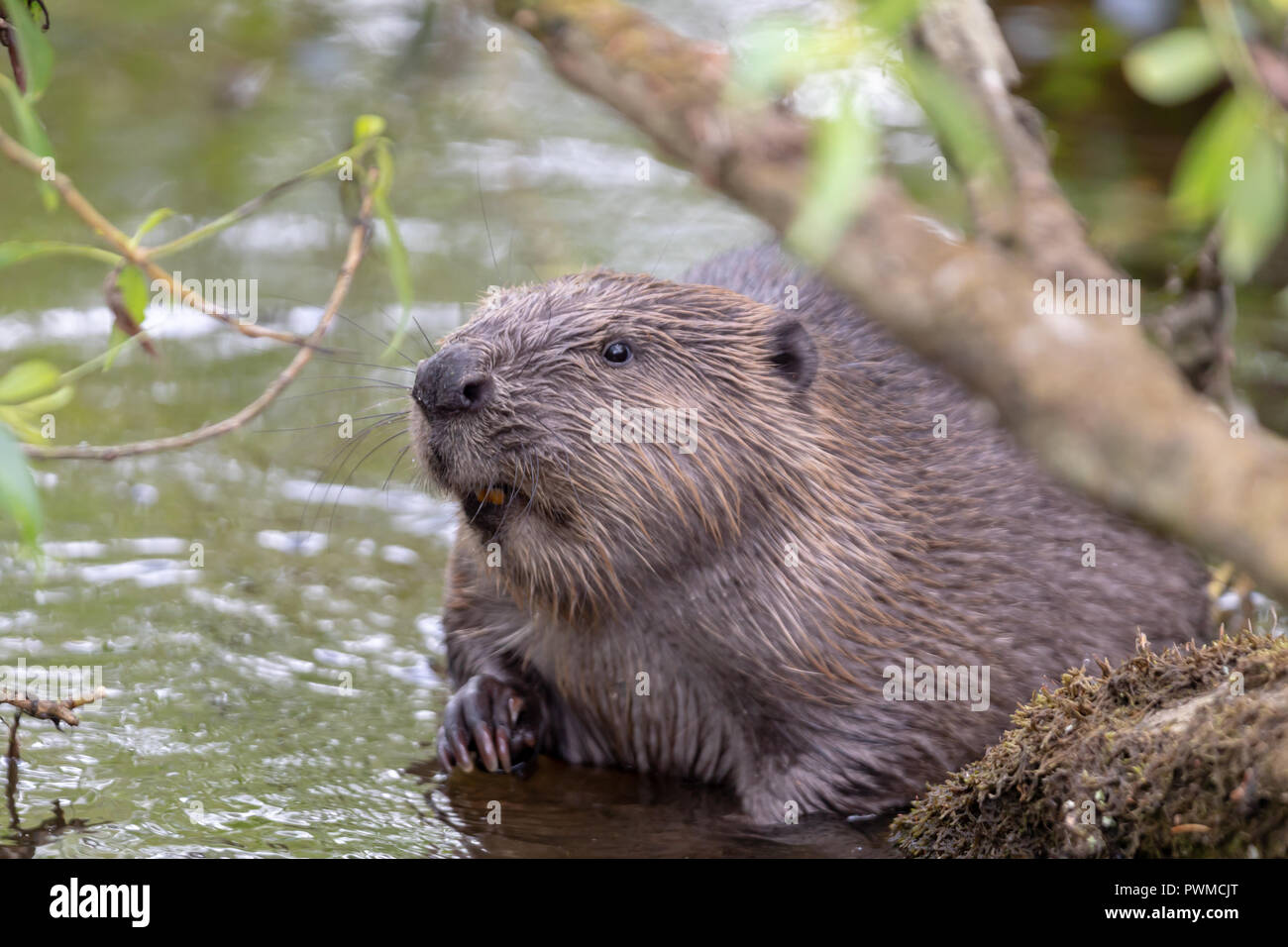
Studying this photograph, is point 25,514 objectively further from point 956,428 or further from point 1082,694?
point 956,428

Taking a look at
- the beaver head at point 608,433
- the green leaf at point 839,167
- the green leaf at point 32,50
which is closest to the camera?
the green leaf at point 839,167

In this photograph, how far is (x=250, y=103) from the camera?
8.75 m

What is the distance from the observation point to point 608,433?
11.1 feet

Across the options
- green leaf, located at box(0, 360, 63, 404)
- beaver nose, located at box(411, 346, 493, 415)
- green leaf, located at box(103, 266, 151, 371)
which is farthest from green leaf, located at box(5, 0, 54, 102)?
beaver nose, located at box(411, 346, 493, 415)

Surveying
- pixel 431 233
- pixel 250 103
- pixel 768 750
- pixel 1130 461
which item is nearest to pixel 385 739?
pixel 768 750

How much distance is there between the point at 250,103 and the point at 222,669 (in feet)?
18.0

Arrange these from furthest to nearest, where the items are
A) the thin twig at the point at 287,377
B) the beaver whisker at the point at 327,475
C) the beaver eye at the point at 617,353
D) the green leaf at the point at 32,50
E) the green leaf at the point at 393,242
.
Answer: the beaver whisker at the point at 327,475
the beaver eye at the point at 617,353
the thin twig at the point at 287,377
the green leaf at the point at 393,242
the green leaf at the point at 32,50

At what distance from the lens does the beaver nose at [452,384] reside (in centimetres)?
322

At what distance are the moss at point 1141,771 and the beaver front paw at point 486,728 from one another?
1.05 metres

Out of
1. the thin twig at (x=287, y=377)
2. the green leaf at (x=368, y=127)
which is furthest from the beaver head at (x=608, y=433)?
the green leaf at (x=368, y=127)

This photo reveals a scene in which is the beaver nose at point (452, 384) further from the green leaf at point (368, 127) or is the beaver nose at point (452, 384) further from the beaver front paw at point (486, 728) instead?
the beaver front paw at point (486, 728)

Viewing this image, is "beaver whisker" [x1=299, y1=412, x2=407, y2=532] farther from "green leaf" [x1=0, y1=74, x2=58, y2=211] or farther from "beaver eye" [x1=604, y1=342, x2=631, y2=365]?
"green leaf" [x1=0, y1=74, x2=58, y2=211]

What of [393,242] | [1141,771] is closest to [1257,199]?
[1141,771]

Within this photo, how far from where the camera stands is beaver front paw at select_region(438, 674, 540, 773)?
12.2 ft
